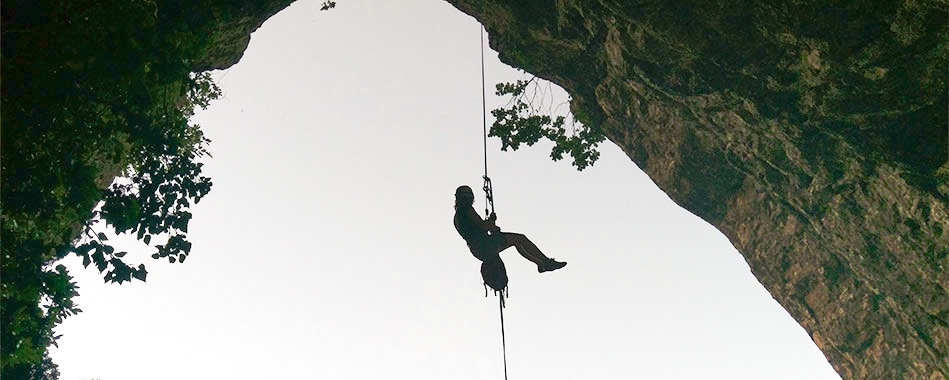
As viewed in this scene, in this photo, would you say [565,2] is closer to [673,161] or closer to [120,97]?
[673,161]

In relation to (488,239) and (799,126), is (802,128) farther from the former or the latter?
(488,239)

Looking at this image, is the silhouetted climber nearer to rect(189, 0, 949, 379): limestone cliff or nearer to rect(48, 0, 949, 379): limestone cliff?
rect(48, 0, 949, 379): limestone cliff

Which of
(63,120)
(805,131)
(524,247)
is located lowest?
(63,120)

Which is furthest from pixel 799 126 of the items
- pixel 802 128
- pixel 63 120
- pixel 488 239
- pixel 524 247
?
pixel 63 120

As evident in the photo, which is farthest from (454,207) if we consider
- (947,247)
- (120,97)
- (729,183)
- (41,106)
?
(947,247)

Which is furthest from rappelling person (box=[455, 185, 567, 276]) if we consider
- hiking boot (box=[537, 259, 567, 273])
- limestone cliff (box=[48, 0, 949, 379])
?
limestone cliff (box=[48, 0, 949, 379])

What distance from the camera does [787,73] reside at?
30.1ft

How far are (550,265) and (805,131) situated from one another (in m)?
4.69

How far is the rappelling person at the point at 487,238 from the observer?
8.57m

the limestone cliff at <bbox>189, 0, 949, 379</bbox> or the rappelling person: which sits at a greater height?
the limestone cliff at <bbox>189, 0, 949, 379</bbox>

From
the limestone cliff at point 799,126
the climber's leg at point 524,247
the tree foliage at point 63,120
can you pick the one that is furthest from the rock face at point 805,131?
the tree foliage at point 63,120

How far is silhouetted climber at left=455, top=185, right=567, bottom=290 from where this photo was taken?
338 inches

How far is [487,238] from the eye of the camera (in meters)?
8.63

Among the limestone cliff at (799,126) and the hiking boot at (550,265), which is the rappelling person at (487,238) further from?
the limestone cliff at (799,126)
